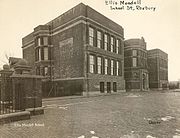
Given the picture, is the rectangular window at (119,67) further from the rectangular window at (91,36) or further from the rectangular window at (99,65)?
the rectangular window at (91,36)

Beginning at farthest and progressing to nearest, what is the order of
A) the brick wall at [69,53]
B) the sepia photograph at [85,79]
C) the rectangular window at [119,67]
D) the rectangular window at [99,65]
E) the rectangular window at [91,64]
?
the rectangular window at [119,67]
the rectangular window at [99,65]
the rectangular window at [91,64]
the brick wall at [69,53]
the sepia photograph at [85,79]

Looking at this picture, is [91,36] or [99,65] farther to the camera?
[99,65]

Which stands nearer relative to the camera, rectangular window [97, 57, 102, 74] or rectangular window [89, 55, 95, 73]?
rectangular window [89, 55, 95, 73]

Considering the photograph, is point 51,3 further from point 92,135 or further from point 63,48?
point 63,48

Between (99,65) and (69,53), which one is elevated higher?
(69,53)

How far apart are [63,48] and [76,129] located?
12653 mm

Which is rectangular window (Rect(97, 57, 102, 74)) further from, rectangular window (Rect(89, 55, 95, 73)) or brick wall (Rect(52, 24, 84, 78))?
brick wall (Rect(52, 24, 84, 78))

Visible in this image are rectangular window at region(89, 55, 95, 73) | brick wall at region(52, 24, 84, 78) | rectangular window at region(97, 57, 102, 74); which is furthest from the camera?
rectangular window at region(97, 57, 102, 74)

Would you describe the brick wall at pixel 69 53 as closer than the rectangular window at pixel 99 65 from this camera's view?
Yes

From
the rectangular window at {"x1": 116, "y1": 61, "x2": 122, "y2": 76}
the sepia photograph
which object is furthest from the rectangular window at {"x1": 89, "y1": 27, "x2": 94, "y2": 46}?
the rectangular window at {"x1": 116, "y1": 61, "x2": 122, "y2": 76}

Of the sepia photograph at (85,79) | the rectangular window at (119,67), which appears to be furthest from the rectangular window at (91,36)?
the rectangular window at (119,67)

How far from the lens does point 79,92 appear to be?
1441cm

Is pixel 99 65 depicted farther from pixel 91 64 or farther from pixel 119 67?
pixel 119 67

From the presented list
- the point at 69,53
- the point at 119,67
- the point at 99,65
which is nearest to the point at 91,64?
the point at 99,65
